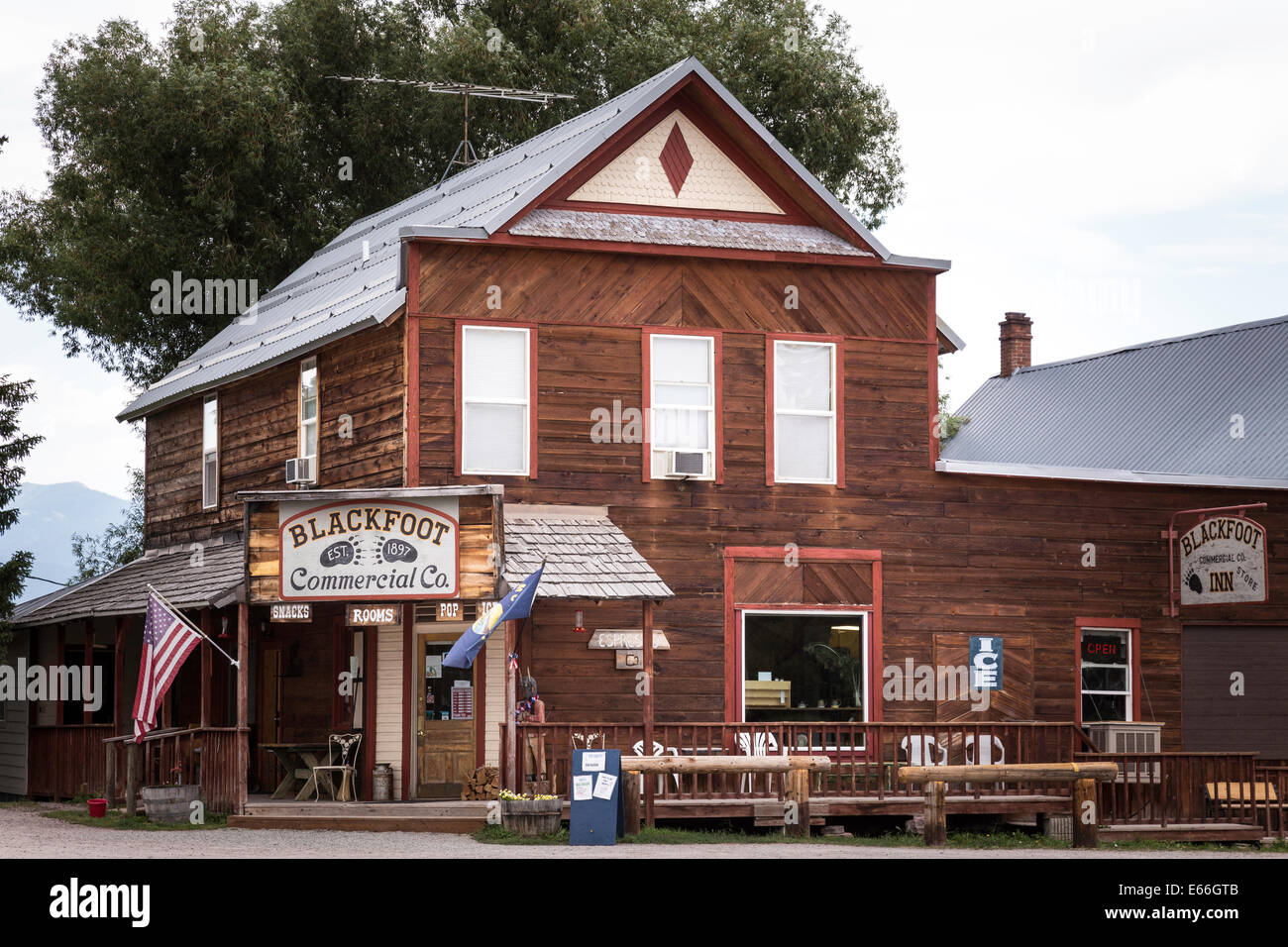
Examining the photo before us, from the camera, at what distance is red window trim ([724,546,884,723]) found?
2683 cm

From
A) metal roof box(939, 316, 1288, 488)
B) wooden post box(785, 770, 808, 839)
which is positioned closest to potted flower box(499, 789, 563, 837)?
wooden post box(785, 770, 808, 839)

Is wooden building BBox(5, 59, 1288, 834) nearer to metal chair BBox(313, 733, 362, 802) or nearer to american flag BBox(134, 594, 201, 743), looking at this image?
metal chair BBox(313, 733, 362, 802)

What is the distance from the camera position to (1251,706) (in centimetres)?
3006

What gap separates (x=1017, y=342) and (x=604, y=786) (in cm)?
2964

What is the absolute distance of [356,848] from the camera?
20906 millimetres

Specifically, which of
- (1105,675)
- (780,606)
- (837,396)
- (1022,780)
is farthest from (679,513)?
(1105,675)

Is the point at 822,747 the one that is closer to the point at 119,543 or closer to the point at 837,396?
the point at 837,396

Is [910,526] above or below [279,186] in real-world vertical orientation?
below

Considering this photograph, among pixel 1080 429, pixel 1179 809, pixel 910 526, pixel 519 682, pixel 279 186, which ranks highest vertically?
pixel 279 186

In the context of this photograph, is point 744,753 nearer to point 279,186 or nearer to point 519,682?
point 519,682
